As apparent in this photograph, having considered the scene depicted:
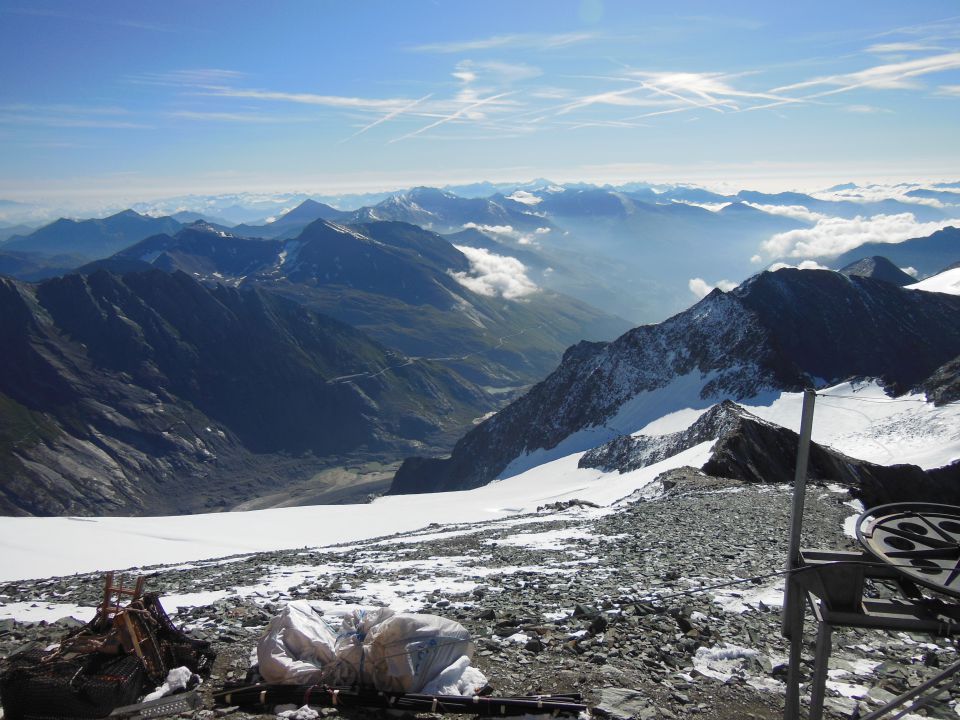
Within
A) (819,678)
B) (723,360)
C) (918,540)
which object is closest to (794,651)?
(819,678)

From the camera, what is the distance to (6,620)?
17531 mm

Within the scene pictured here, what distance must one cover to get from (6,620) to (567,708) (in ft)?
50.8

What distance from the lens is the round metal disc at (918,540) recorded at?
312 inches

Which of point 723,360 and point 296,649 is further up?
point 296,649

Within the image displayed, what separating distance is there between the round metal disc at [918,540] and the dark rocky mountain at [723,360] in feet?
330

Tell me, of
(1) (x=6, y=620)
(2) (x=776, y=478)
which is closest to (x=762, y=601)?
(1) (x=6, y=620)

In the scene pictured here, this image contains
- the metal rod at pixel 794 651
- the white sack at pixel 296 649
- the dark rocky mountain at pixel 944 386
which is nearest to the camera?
the metal rod at pixel 794 651

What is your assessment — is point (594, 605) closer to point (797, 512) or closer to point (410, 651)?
point (410, 651)

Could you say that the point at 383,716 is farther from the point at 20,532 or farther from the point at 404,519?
the point at 404,519

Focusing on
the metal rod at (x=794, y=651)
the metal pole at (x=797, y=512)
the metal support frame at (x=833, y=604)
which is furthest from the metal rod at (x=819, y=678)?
the metal pole at (x=797, y=512)

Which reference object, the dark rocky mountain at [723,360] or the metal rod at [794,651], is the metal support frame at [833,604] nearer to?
the metal rod at [794,651]

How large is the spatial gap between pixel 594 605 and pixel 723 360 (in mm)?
108975

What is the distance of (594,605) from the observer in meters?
16.7

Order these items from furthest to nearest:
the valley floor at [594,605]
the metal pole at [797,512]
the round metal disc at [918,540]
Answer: the valley floor at [594,605] → the metal pole at [797,512] → the round metal disc at [918,540]
